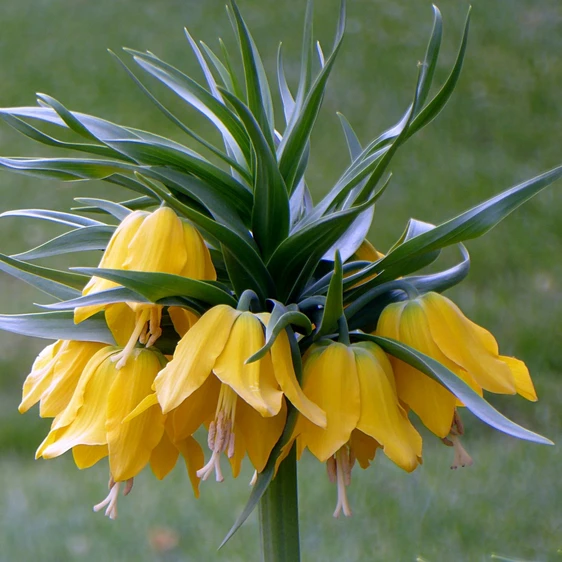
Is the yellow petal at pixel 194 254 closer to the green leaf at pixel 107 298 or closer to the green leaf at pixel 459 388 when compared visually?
the green leaf at pixel 107 298

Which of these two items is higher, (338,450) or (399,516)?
(338,450)

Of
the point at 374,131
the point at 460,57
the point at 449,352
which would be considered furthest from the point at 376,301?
the point at 374,131

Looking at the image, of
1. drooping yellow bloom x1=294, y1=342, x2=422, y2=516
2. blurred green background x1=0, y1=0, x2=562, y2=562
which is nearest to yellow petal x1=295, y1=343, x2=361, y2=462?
drooping yellow bloom x1=294, y1=342, x2=422, y2=516

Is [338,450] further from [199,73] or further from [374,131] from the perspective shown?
[199,73]

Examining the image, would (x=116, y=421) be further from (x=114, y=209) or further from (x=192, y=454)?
(x=114, y=209)

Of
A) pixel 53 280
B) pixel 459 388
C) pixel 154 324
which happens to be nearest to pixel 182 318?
pixel 154 324

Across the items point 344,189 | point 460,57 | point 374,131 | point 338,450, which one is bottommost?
point 374,131

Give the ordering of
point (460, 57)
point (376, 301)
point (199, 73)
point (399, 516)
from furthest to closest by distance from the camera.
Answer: point (199, 73), point (399, 516), point (376, 301), point (460, 57)
